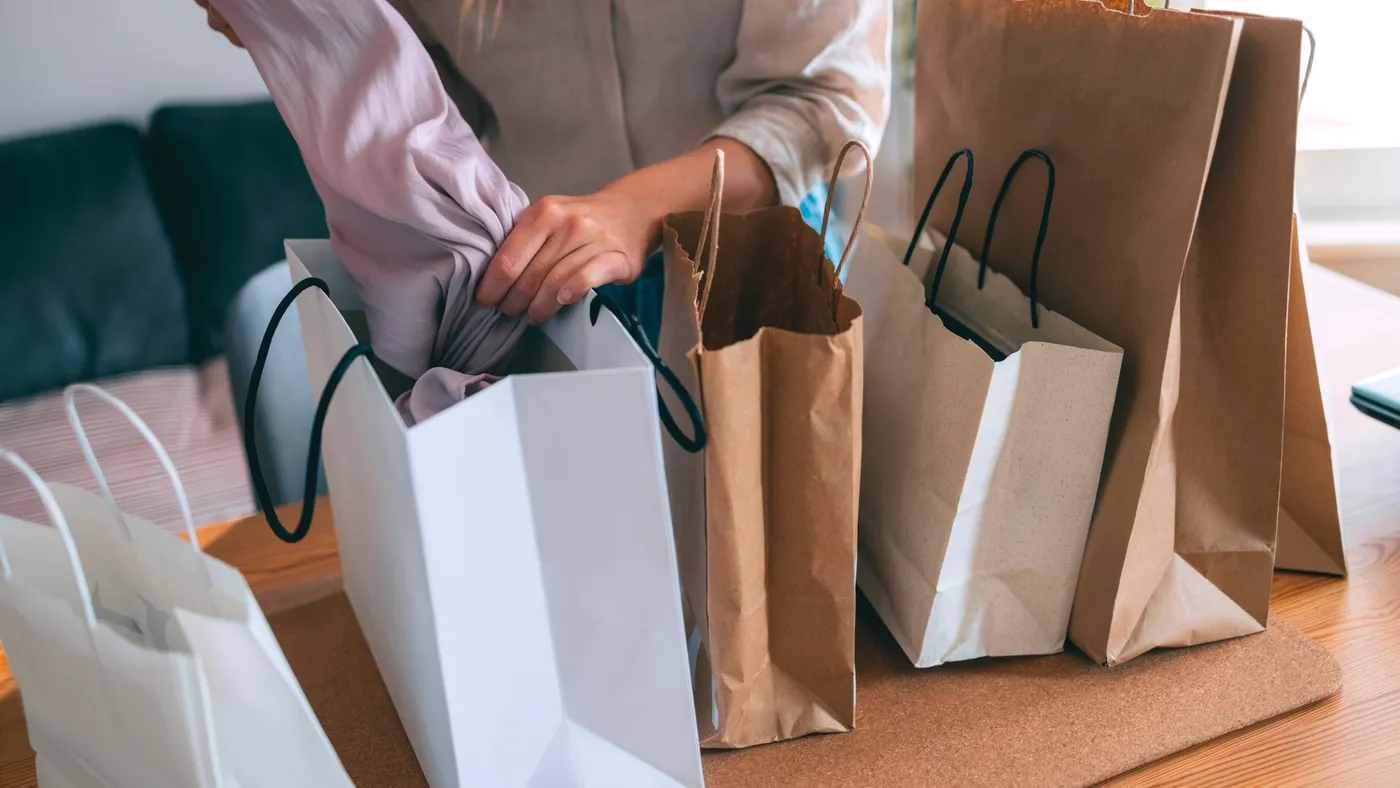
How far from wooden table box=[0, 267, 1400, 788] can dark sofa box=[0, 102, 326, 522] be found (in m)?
0.90

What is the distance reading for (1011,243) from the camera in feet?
2.20

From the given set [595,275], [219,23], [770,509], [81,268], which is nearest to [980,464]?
[770,509]

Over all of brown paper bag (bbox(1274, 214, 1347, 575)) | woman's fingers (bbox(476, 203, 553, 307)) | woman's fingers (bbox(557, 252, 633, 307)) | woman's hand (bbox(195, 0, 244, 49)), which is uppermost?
woman's hand (bbox(195, 0, 244, 49))

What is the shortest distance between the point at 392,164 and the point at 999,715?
1.50 feet

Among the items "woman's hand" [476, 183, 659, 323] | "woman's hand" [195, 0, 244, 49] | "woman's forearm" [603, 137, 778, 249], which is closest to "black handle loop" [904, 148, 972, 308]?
"woman's forearm" [603, 137, 778, 249]

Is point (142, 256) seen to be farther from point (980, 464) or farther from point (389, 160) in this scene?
point (980, 464)

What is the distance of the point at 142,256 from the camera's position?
1695 mm

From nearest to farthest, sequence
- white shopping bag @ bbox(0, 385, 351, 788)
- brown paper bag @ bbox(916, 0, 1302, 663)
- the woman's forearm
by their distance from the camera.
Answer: white shopping bag @ bbox(0, 385, 351, 788) → brown paper bag @ bbox(916, 0, 1302, 663) → the woman's forearm

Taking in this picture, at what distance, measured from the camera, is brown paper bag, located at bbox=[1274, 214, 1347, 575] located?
2.10 feet

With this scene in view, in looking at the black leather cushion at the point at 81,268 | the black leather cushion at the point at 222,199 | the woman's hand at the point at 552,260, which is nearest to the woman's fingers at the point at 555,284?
the woman's hand at the point at 552,260

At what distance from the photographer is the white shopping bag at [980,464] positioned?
1.82ft

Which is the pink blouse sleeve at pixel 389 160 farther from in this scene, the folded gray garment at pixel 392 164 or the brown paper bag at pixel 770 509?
the brown paper bag at pixel 770 509

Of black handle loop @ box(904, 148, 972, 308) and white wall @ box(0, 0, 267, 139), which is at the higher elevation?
black handle loop @ box(904, 148, 972, 308)

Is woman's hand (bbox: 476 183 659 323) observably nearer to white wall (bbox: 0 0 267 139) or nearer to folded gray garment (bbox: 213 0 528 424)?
folded gray garment (bbox: 213 0 528 424)
